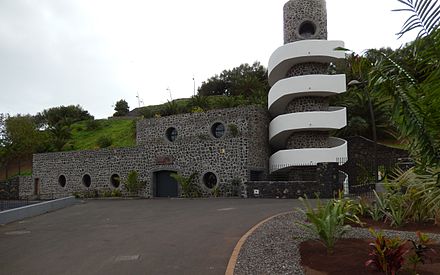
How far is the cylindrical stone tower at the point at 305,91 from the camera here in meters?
23.3

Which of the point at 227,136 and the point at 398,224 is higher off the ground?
the point at 227,136

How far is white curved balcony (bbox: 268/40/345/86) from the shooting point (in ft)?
77.7

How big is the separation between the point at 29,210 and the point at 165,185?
10.3m

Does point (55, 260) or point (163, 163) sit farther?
point (163, 163)

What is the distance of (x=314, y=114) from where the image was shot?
23.2 meters

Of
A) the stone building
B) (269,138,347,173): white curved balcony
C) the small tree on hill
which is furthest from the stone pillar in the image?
the small tree on hill

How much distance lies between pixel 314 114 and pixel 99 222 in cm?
1412

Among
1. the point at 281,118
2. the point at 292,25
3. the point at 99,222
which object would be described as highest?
the point at 292,25

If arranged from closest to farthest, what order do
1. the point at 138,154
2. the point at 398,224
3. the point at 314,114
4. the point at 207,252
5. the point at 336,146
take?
the point at 207,252 → the point at 398,224 → the point at 314,114 → the point at 336,146 → the point at 138,154

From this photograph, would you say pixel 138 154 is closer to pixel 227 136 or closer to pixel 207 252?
pixel 227 136

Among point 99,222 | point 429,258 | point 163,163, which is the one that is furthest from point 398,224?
point 163,163

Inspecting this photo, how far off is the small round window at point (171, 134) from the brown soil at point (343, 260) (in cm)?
1948

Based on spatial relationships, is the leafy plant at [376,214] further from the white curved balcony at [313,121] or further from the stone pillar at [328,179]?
the white curved balcony at [313,121]

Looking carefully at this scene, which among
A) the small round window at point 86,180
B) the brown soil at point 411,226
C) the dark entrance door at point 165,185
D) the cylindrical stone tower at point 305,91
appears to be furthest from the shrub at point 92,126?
the brown soil at point 411,226
